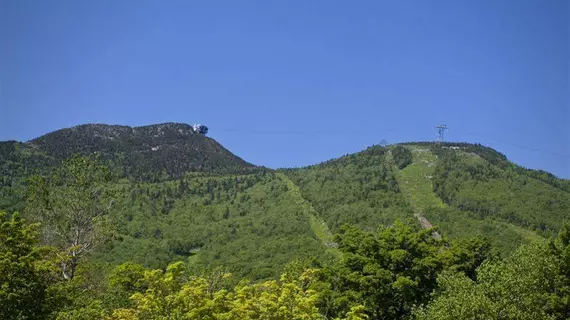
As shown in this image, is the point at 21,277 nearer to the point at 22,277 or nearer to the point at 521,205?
the point at 22,277

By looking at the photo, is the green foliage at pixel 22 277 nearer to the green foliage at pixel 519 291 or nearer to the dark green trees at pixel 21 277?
the dark green trees at pixel 21 277

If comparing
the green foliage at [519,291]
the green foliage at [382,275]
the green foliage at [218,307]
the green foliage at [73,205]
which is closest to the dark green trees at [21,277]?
the green foliage at [218,307]

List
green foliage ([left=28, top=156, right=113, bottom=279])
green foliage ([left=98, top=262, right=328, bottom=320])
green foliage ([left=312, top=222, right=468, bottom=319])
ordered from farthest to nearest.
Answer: green foliage ([left=28, top=156, right=113, bottom=279])
green foliage ([left=312, top=222, right=468, bottom=319])
green foliage ([left=98, top=262, right=328, bottom=320])

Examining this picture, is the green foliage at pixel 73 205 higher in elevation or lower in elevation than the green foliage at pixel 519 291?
higher

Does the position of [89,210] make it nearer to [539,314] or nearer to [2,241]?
[2,241]

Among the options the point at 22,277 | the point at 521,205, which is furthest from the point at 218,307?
the point at 521,205

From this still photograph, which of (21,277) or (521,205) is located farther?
(521,205)

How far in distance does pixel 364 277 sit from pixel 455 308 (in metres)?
14.8

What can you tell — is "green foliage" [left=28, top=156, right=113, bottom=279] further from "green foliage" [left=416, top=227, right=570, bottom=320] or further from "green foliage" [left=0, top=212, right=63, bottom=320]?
"green foliage" [left=416, top=227, right=570, bottom=320]

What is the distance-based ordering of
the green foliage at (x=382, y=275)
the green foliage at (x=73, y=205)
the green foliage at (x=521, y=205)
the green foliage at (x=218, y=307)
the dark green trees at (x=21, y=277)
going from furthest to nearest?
the green foliage at (x=521, y=205), the green foliage at (x=73, y=205), the green foliage at (x=382, y=275), the dark green trees at (x=21, y=277), the green foliage at (x=218, y=307)

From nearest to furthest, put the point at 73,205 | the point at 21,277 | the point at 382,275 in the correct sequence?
the point at 21,277, the point at 382,275, the point at 73,205

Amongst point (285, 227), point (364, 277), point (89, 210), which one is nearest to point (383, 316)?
point (364, 277)

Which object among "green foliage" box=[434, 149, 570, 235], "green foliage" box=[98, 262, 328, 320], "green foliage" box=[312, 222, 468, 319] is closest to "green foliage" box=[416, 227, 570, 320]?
"green foliage" box=[312, 222, 468, 319]

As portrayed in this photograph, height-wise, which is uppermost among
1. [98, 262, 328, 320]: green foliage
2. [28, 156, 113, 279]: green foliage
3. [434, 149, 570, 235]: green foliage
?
[434, 149, 570, 235]: green foliage
